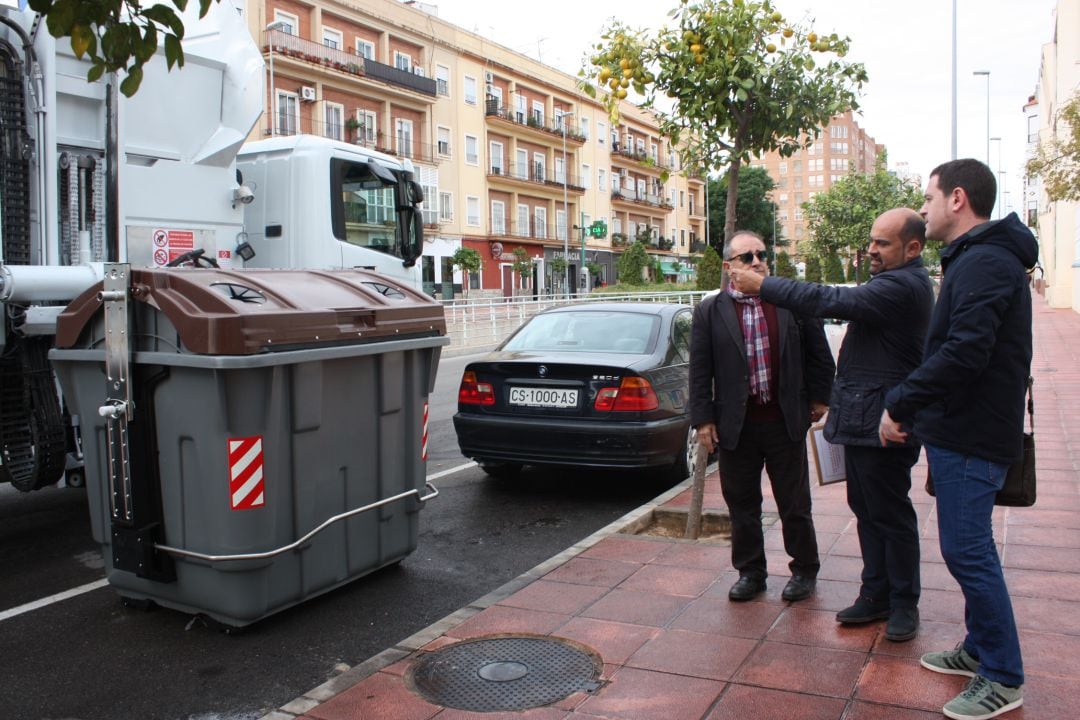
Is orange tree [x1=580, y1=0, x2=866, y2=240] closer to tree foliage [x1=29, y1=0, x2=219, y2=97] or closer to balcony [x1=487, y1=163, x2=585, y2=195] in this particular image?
tree foliage [x1=29, y1=0, x2=219, y2=97]

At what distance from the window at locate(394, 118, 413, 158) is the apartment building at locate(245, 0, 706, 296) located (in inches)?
2.5

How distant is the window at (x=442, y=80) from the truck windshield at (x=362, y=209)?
41.0 m

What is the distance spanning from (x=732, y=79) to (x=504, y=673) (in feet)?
12.1

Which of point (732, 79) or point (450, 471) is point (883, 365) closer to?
point (732, 79)

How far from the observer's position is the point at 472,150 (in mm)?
51688

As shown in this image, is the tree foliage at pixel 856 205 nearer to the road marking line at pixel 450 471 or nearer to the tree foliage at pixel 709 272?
the tree foliage at pixel 709 272

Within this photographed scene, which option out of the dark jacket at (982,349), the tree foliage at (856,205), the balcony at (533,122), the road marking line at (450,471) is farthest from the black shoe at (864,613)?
the balcony at (533,122)

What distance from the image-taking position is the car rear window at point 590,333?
7473 mm

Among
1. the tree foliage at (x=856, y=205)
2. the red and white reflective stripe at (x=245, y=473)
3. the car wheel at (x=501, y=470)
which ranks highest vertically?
the tree foliage at (x=856, y=205)

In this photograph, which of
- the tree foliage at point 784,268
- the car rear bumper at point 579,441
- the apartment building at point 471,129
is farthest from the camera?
the tree foliage at point 784,268

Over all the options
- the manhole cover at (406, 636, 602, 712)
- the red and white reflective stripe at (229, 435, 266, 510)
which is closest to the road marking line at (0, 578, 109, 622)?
the red and white reflective stripe at (229, 435, 266, 510)

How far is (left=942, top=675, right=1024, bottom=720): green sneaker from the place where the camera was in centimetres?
320

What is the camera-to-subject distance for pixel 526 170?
56688mm

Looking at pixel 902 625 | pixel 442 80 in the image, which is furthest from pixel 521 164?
pixel 902 625
